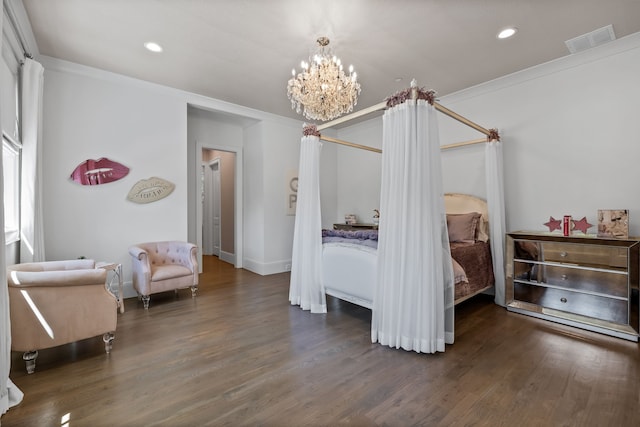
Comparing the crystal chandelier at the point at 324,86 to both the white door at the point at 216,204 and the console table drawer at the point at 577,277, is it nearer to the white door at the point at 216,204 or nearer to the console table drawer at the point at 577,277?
the console table drawer at the point at 577,277

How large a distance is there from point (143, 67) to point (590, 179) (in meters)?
5.78

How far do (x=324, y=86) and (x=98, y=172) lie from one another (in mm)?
3303

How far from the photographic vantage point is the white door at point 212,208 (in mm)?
7512

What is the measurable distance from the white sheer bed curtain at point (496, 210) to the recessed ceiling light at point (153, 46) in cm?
429

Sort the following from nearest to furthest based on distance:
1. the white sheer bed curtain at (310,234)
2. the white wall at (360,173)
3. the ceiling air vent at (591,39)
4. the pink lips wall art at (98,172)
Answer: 1. the ceiling air vent at (591,39)
2. the white sheer bed curtain at (310,234)
3. the pink lips wall art at (98,172)
4. the white wall at (360,173)

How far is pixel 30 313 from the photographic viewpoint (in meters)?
2.16

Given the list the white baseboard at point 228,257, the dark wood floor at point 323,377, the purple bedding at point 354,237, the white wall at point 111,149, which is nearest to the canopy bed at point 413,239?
the dark wood floor at point 323,377

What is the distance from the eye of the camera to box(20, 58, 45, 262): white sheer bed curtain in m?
3.00

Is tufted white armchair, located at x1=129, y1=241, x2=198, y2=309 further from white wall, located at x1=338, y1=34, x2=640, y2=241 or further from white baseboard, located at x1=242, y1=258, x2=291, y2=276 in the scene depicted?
white wall, located at x1=338, y1=34, x2=640, y2=241

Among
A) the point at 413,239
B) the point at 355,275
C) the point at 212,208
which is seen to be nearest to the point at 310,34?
the point at 413,239

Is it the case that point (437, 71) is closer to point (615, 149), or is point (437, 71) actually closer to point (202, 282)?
point (615, 149)

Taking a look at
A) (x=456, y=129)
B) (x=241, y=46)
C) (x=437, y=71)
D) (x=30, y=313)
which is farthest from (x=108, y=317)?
(x=456, y=129)

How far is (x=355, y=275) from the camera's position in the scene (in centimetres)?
322

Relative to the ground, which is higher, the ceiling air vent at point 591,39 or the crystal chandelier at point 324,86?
the ceiling air vent at point 591,39
